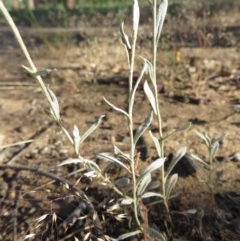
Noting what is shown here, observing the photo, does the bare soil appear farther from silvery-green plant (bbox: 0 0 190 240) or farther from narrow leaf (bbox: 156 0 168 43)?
narrow leaf (bbox: 156 0 168 43)

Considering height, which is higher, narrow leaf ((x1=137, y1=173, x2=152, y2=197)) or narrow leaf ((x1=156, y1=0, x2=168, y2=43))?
narrow leaf ((x1=156, y1=0, x2=168, y2=43))

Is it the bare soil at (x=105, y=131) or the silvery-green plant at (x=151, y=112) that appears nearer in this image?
the silvery-green plant at (x=151, y=112)

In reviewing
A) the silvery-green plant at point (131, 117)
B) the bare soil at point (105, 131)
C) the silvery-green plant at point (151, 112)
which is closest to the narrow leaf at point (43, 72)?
the silvery-green plant at point (131, 117)

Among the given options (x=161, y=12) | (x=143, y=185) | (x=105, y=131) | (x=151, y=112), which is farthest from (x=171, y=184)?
(x=105, y=131)

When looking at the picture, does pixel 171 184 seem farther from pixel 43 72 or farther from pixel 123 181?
pixel 43 72

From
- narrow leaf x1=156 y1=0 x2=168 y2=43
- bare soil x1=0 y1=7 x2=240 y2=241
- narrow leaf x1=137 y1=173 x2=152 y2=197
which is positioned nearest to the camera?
narrow leaf x1=156 y1=0 x2=168 y2=43

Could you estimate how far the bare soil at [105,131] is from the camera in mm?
1814

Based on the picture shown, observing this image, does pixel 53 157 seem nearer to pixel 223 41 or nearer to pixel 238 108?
pixel 238 108

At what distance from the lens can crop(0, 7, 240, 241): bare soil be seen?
1.81 meters

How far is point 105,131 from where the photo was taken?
2.63 meters

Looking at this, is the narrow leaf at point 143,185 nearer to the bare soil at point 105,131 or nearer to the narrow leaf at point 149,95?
the bare soil at point 105,131

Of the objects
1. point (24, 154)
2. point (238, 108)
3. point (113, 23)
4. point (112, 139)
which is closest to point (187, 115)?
point (238, 108)

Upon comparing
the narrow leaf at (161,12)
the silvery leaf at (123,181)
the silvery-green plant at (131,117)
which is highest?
the narrow leaf at (161,12)

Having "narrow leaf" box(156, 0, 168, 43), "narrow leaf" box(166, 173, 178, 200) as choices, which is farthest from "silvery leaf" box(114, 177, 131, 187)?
"narrow leaf" box(156, 0, 168, 43)
